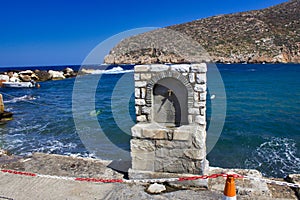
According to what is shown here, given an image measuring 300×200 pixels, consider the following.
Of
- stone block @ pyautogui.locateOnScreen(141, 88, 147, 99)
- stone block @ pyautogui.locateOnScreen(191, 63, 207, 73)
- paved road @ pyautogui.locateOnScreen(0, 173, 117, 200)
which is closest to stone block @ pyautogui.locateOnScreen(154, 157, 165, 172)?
paved road @ pyautogui.locateOnScreen(0, 173, 117, 200)

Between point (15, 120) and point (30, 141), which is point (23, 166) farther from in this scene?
point (15, 120)

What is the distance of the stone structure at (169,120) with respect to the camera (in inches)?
187

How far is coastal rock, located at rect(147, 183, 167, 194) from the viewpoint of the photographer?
4645mm

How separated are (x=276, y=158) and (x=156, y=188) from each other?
6533mm

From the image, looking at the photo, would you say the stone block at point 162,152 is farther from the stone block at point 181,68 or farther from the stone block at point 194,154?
the stone block at point 181,68

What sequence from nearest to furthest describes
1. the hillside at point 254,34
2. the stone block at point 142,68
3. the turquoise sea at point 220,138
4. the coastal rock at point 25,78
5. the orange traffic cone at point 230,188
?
the orange traffic cone at point 230,188 → the stone block at point 142,68 → the turquoise sea at point 220,138 → the coastal rock at point 25,78 → the hillside at point 254,34

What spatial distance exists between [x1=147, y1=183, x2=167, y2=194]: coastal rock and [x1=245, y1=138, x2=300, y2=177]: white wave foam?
199 inches

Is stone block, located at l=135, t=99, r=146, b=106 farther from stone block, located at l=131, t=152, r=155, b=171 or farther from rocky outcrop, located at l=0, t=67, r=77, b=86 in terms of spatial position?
rocky outcrop, located at l=0, t=67, r=77, b=86

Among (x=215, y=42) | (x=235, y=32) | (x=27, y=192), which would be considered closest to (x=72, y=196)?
(x=27, y=192)

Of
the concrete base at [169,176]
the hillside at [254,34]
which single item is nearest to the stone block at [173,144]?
the concrete base at [169,176]

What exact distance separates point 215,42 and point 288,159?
6187 centimetres

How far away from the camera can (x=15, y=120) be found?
16.9 m

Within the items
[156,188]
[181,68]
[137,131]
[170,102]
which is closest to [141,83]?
[170,102]

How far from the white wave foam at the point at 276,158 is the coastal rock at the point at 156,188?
16.6 feet
